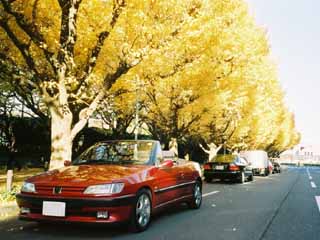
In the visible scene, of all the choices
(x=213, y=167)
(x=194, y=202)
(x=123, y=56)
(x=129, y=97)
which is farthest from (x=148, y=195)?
(x=213, y=167)

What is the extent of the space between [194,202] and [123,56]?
13.5 ft

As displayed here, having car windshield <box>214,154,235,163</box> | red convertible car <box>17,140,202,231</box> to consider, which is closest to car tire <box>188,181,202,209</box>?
red convertible car <box>17,140,202,231</box>

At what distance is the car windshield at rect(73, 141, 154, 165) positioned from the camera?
7153 mm

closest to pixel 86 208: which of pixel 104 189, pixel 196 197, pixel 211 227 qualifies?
pixel 104 189

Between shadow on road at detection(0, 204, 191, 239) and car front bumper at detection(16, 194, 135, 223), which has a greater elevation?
car front bumper at detection(16, 194, 135, 223)

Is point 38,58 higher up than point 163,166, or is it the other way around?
point 38,58

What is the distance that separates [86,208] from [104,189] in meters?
0.34

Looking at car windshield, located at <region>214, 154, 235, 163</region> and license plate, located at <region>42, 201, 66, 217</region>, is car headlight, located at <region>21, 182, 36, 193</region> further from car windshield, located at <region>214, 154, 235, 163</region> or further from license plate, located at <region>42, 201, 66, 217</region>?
car windshield, located at <region>214, 154, 235, 163</region>

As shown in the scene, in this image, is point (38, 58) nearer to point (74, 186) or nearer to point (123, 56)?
point (123, 56)

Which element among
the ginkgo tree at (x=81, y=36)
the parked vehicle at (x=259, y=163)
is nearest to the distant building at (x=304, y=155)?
the parked vehicle at (x=259, y=163)

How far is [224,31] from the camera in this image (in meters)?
14.9

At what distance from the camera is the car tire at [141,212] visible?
20.1 feet

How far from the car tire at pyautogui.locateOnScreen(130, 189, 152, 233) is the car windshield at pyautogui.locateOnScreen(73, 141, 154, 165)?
2.40 feet

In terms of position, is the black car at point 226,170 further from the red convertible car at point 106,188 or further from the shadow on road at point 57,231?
the shadow on road at point 57,231
